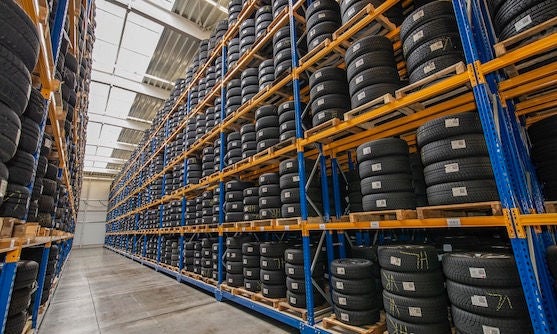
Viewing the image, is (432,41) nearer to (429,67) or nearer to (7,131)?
(429,67)

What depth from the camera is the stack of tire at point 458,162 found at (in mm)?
2271

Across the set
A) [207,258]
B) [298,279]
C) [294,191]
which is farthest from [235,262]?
[294,191]

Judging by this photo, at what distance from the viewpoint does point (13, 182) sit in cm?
201

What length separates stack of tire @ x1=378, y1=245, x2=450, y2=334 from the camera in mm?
2430

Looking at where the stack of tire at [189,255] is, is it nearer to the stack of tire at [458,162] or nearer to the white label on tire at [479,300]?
the stack of tire at [458,162]

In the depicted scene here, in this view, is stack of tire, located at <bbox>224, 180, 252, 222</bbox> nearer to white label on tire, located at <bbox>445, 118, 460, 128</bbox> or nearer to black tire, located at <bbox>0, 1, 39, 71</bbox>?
white label on tire, located at <bbox>445, 118, 460, 128</bbox>

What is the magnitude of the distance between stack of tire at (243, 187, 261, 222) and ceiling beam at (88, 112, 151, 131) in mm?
15550

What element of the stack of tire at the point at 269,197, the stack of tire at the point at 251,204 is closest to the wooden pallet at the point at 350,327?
the stack of tire at the point at 269,197

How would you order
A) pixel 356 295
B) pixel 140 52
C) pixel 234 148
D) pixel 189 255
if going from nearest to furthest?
pixel 356 295 < pixel 234 148 < pixel 189 255 < pixel 140 52

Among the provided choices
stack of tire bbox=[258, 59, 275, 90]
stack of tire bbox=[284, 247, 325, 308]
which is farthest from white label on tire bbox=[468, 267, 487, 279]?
stack of tire bbox=[258, 59, 275, 90]

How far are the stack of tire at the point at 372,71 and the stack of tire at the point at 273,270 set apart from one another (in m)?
2.80

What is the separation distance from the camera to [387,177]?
116 inches

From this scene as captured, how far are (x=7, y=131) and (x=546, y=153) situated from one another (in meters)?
4.05

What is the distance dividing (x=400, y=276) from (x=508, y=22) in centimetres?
247
